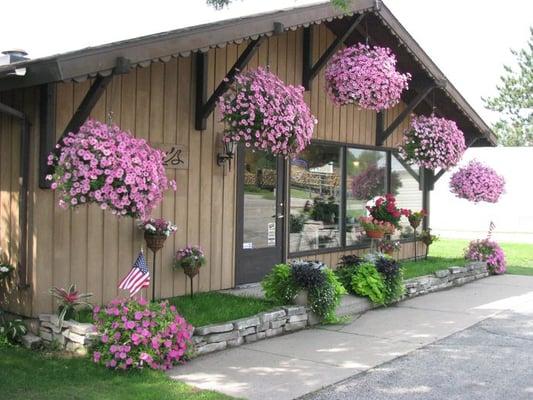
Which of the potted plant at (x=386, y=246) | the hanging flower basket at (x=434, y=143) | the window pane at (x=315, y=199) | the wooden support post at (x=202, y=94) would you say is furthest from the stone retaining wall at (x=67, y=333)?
the hanging flower basket at (x=434, y=143)

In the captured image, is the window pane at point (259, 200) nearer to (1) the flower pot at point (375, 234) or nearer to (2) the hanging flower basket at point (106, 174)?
(1) the flower pot at point (375, 234)

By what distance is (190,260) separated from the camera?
7227mm

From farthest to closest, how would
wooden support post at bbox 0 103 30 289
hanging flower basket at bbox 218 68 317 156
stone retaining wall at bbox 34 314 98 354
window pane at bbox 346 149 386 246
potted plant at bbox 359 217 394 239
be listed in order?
window pane at bbox 346 149 386 246 → potted plant at bbox 359 217 394 239 → hanging flower basket at bbox 218 68 317 156 → wooden support post at bbox 0 103 30 289 → stone retaining wall at bbox 34 314 98 354

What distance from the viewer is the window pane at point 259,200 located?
846 centimetres

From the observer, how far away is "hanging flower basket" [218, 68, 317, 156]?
21.6ft

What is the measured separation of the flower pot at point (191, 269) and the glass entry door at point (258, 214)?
1.07 metres

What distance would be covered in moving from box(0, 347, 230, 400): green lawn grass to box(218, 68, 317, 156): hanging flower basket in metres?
2.72

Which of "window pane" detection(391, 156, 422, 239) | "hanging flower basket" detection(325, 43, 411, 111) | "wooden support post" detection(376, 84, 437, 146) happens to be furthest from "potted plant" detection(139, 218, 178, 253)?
"window pane" detection(391, 156, 422, 239)

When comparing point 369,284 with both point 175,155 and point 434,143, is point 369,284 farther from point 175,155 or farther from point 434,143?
point 434,143

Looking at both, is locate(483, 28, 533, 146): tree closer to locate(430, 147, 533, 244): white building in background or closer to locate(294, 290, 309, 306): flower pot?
locate(430, 147, 533, 244): white building in background

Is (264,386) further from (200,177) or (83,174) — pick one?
(200,177)

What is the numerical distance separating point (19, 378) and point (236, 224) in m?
3.85

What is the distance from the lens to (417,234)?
488 inches

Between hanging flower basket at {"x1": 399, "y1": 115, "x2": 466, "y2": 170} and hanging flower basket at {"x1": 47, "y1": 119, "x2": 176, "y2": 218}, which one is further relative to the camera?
hanging flower basket at {"x1": 399, "y1": 115, "x2": 466, "y2": 170}
